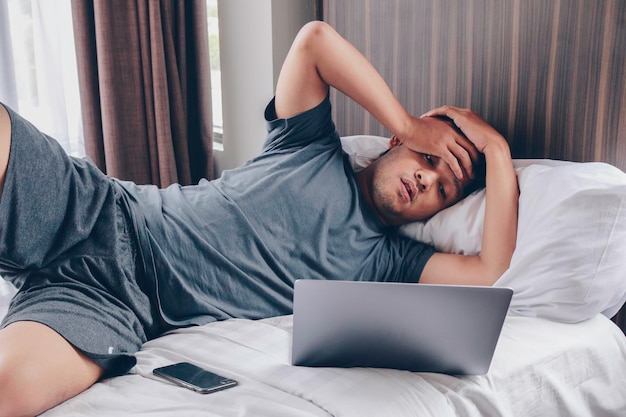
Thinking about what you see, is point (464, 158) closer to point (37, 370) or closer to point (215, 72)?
point (37, 370)

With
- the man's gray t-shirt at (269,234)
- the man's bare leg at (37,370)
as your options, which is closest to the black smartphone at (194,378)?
the man's bare leg at (37,370)

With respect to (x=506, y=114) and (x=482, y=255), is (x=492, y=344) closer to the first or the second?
(x=482, y=255)

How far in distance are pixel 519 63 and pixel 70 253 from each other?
116 centimetres

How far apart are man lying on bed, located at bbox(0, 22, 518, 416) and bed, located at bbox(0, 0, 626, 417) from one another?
60mm

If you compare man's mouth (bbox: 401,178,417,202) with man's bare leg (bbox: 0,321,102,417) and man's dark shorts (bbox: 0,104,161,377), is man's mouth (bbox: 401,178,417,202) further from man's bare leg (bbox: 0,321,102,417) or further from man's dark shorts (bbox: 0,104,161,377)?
man's bare leg (bbox: 0,321,102,417)

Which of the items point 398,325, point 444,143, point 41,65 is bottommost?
point 398,325

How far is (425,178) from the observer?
172 centimetres

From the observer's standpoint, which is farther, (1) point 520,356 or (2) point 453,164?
(2) point 453,164

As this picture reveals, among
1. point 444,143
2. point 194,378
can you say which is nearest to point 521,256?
point 444,143

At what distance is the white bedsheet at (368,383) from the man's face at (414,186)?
1.30 ft

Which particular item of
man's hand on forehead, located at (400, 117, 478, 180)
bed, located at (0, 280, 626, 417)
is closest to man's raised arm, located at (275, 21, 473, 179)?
man's hand on forehead, located at (400, 117, 478, 180)

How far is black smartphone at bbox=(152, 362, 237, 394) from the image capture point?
1188mm

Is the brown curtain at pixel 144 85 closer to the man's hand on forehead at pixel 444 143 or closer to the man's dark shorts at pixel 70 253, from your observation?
the man's dark shorts at pixel 70 253

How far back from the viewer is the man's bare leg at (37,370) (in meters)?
1.13
